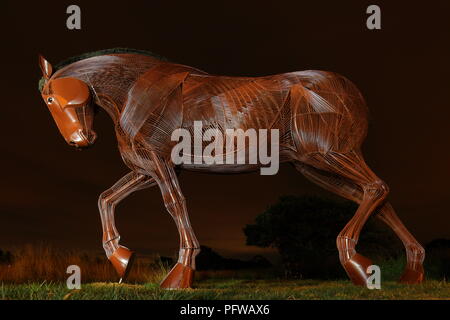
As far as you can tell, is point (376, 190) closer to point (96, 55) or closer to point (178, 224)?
point (178, 224)

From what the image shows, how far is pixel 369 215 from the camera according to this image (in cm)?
663

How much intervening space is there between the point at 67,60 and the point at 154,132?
1.64m

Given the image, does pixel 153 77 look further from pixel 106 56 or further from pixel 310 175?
pixel 310 175

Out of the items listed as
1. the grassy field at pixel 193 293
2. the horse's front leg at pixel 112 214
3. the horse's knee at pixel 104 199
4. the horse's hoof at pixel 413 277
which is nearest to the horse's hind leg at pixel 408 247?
the horse's hoof at pixel 413 277

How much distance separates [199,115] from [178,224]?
1282mm

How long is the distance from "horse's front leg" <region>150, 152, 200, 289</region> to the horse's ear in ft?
5.59

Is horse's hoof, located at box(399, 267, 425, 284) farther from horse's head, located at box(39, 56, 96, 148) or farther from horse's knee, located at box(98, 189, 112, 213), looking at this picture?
horse's head, located at box(39, 56, 96, 148)

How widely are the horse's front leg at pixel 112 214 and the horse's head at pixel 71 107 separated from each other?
706 millimetres

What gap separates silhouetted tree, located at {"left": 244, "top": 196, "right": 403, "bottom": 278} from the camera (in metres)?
11.2

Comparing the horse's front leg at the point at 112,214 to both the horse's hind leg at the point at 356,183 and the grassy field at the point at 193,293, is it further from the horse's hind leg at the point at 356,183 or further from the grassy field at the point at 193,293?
the horse's hind leg at the point at 356,183

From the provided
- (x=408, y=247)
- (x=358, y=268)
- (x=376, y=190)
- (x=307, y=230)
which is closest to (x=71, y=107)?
(x=376, y=190)

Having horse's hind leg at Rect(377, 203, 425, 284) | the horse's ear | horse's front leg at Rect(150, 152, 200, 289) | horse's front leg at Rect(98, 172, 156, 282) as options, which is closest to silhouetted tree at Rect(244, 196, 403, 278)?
horse's hind leg at Rect(377, 203, 425, 284)

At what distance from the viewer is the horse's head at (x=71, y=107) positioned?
6.64 metres

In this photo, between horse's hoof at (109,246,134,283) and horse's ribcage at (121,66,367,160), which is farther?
horse's hoof at (109,246,134,283)
